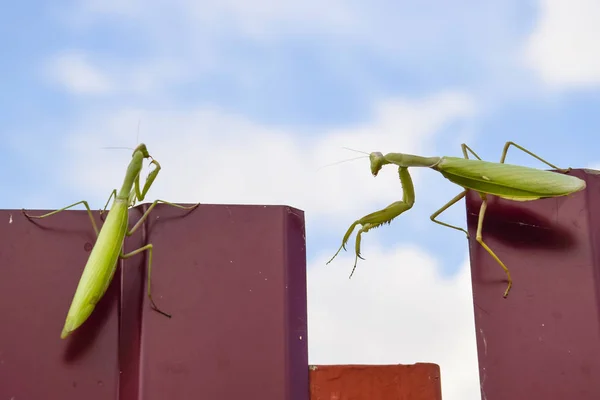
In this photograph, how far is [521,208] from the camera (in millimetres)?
3430

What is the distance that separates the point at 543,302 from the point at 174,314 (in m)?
1.80

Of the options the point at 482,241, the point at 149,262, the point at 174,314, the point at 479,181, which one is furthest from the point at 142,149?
the point at 482,241

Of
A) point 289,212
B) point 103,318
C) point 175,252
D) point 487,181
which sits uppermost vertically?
point 487,181

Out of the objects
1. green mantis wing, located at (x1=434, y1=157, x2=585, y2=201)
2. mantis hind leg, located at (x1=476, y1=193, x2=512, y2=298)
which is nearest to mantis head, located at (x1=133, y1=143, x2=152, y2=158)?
green mantis wing, located at (x1=434, y1=157, x2=585, y2=201)

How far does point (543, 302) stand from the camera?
3.13 meters

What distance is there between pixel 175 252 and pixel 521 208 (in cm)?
184

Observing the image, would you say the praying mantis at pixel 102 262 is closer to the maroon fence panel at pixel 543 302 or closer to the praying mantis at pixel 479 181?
the praying mantis at pixel 479 181

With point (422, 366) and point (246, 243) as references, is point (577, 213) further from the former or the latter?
point (246, 243)

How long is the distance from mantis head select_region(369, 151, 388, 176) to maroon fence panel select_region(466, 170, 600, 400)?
1176 mm

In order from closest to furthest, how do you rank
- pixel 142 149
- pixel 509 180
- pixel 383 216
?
1. pixel 509 180
2. pixel 383 216
3. pixel 142 149

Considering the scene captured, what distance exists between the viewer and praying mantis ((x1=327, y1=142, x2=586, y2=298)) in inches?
132

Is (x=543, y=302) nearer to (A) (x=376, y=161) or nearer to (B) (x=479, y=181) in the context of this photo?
(B) (x=479, y=181)

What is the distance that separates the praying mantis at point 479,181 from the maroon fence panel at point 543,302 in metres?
0.07

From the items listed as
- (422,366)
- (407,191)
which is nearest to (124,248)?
(422,366)
